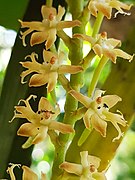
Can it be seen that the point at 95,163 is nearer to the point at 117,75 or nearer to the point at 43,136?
the point at 43,136

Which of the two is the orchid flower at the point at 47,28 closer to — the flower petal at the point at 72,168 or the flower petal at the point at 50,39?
the flower petal at the point at 50,39

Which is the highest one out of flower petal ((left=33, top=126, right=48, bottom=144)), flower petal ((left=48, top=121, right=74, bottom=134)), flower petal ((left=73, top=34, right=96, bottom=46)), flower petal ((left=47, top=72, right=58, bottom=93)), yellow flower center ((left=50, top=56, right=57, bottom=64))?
flower petal ((left=73, top=34, right=96, bottom=46))

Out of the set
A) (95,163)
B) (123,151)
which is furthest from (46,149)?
(95,163)

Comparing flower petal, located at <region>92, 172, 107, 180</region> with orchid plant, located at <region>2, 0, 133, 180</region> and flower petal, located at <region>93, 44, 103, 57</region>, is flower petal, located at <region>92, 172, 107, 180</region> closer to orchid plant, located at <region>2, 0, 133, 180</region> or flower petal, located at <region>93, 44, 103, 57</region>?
orchid plant, located at <region>2, 0, 133, 180</region>

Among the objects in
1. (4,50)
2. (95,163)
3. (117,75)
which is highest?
(4,50)

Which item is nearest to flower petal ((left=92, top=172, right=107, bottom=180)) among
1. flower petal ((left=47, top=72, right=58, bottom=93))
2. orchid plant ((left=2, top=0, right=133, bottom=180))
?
orchid plant ((left=2, top=0, right=133, bottom=180))

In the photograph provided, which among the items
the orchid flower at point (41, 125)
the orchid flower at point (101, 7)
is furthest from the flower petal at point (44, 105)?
the orchid flower at point (101, 7)

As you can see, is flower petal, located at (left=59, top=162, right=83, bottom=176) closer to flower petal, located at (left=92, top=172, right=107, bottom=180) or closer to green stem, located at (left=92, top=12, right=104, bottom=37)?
flower petal, located at (left=92, top=172, right=107, bottom=180)

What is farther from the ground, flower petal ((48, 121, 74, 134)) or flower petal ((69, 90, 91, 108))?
flower petal ((69, 90, 91, 108))

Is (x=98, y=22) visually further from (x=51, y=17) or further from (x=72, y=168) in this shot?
(x=72, y=168)
